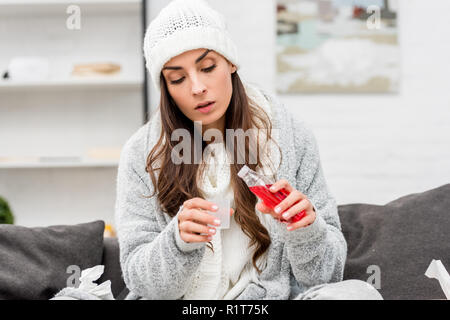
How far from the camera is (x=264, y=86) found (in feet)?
7.68

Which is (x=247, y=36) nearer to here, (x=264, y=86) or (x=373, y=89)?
(x=264, y=86)

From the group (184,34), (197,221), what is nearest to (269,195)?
(197,221)

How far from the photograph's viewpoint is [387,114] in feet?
7.57

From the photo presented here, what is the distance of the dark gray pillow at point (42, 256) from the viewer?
130 cm

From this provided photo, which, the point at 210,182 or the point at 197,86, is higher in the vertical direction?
the point at 197,86

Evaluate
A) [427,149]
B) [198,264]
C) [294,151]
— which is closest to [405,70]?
[427,149]

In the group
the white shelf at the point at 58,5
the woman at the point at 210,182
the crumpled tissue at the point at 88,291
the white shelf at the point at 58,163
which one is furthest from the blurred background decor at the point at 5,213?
the woman at the point at 210,182

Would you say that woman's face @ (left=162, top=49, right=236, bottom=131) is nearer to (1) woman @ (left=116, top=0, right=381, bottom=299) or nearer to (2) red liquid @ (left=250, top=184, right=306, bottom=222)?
(1) woman @ (left=116, top=0, right=381, bottom=299)

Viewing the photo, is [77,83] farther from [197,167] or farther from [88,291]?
[88,291]

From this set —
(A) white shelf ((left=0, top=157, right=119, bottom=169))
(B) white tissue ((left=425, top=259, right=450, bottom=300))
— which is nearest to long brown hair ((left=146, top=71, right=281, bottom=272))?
(B) white tissue ((left=425, top=259, right=450, bottom=300))

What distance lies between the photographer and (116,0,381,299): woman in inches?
42.1

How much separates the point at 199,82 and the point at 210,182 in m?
0.24

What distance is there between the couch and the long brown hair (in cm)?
39

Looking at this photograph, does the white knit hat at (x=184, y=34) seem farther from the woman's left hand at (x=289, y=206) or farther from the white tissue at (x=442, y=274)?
the white tissue at (x=442, y=274)
